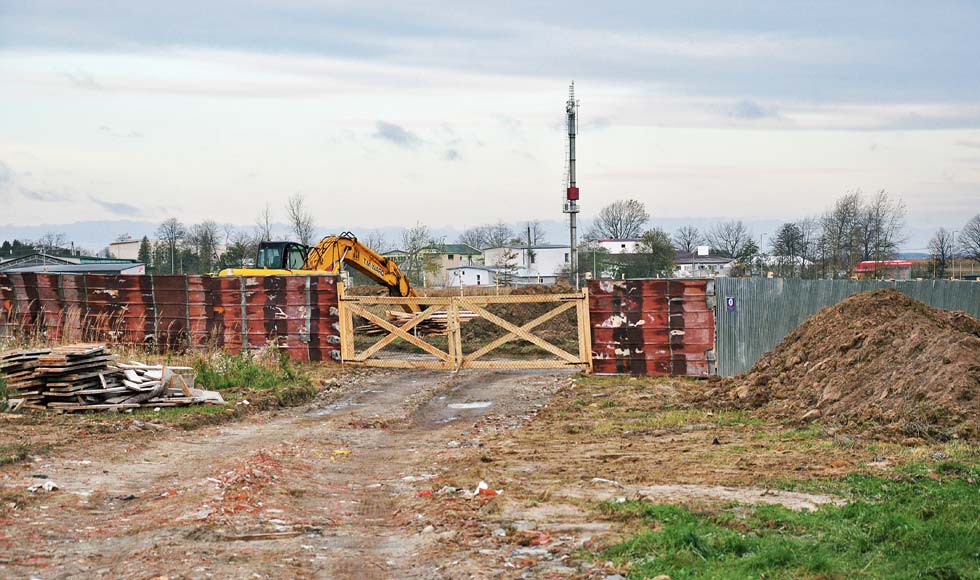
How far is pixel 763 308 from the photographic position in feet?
70.6

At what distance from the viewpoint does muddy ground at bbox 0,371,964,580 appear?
8.05m

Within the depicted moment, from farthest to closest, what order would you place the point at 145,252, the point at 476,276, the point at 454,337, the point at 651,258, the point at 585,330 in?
the point at 476,276, the point at 145,252, the point at 651,258, the point at 454,337, the point at 585,330

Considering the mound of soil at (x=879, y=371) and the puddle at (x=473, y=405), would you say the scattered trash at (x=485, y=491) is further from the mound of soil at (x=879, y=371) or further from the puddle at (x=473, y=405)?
the puddle at (x=473, y=405)

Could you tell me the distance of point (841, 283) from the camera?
→ 19891 millimetres

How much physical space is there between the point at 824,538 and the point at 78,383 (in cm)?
1295

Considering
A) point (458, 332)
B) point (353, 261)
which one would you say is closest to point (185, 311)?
point (458, 332)

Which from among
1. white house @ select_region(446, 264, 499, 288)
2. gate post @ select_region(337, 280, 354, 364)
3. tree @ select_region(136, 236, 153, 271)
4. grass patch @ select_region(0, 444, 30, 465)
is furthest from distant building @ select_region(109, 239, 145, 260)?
grass patch @ select_region(0, 444, 30, 465)

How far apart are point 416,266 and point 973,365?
63338 millimetres

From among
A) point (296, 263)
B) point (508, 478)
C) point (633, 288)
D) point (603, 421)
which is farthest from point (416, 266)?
point (508, 478)

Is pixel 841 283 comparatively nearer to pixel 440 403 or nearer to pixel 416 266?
pixel 440 403

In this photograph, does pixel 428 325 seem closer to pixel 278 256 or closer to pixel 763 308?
pixel 278 256

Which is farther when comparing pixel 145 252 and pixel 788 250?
pixel 145 252

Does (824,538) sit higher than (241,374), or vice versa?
(241,374)

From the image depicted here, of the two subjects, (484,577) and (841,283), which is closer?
(484,577)
